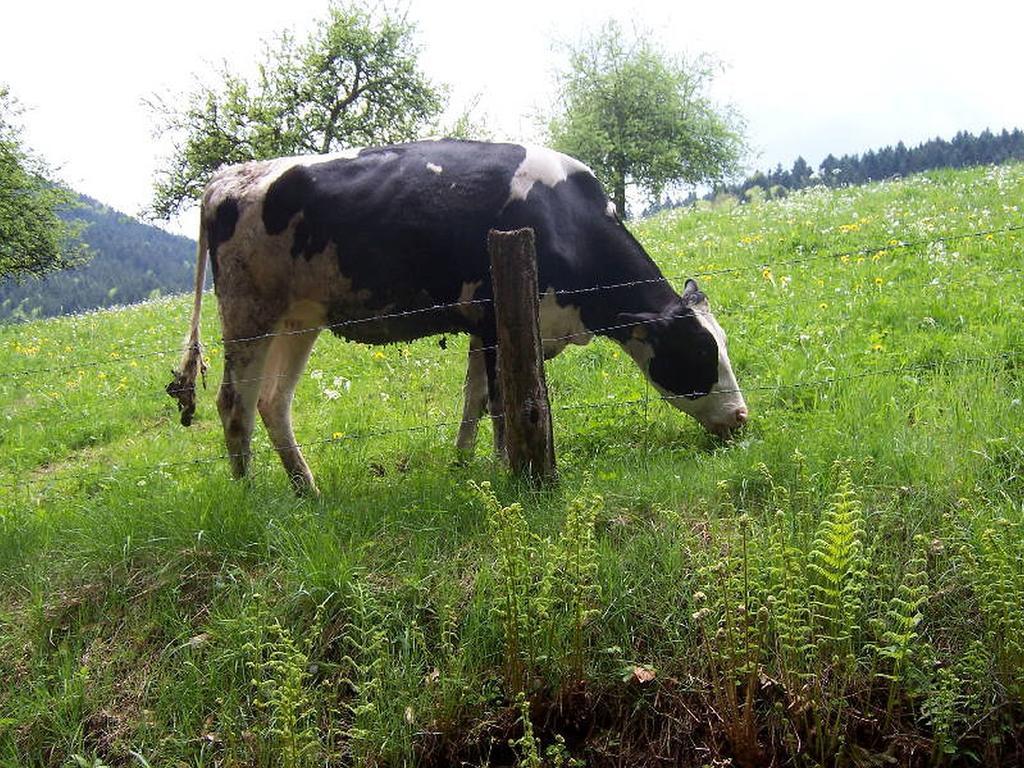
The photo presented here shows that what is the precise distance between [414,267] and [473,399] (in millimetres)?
1394

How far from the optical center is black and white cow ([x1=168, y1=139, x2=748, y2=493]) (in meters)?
5.74

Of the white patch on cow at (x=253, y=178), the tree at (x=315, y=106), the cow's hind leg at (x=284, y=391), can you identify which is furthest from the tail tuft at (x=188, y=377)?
the tree at (x=315, y=106)

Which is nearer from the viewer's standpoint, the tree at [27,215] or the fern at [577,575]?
the fern at [577,575]

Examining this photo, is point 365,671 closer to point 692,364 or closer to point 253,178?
point 692,364

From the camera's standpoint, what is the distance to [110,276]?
124 m

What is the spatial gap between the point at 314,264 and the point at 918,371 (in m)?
4.68

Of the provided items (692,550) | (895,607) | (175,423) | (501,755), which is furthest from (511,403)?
(175,423)

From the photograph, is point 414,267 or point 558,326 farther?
point 558,326

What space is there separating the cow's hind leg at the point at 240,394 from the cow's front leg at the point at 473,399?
5.39ft

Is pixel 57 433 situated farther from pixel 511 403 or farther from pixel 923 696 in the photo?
pixel 923 696

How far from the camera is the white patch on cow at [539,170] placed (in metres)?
5.73

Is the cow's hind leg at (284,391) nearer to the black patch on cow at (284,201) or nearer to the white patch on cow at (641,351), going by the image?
the black patch on cow at (284,201)

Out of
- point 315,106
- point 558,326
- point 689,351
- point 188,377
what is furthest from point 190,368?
point 315,106

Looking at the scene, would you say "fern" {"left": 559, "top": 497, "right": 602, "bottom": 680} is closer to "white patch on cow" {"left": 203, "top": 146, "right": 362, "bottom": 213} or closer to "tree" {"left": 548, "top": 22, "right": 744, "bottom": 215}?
"white patch on cow" {"left": 203, "top": 146, "right": 362, "bottom": 213}
